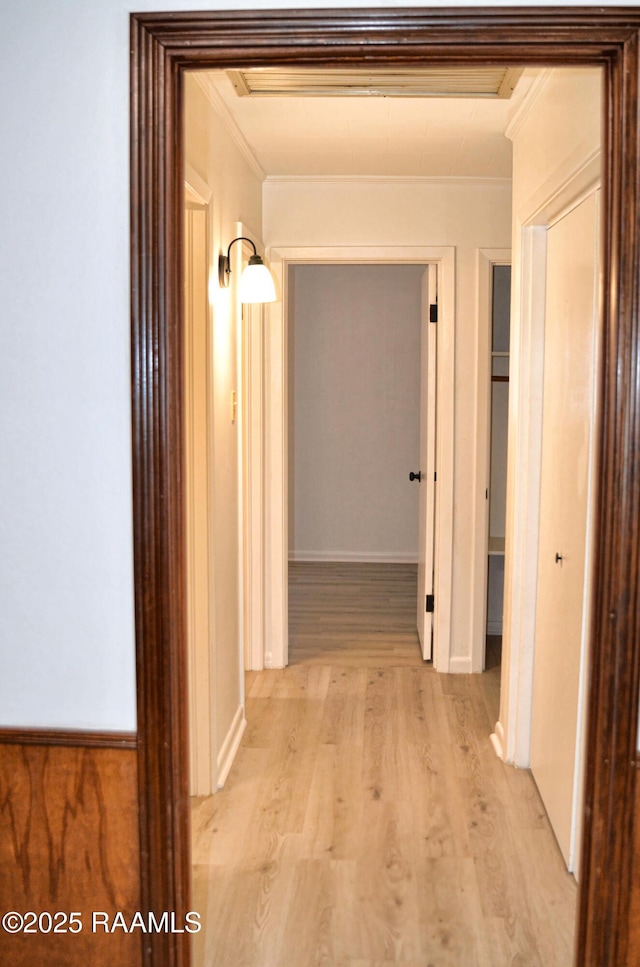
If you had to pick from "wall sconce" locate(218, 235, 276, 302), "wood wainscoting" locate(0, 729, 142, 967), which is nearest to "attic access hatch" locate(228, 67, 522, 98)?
"wall sconce" locate(218, 235, 276, 302)

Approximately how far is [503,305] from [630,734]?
3792mm

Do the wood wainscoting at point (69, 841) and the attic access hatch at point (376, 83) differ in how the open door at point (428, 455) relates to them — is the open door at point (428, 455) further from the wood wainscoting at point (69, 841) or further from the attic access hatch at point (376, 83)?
the wood wainscoting at point (69, 841)

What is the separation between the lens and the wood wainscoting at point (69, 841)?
178 cm

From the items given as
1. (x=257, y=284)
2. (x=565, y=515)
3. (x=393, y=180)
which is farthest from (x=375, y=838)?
(x=393, y=180)

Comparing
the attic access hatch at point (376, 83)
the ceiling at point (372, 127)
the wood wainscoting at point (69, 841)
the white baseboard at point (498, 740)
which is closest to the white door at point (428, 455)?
the ceiling at point (372, 127)

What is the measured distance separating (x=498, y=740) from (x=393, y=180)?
270 cm

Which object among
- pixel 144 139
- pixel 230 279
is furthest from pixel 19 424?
pixel 230 279

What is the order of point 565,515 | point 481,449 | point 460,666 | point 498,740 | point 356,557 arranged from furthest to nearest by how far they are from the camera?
point 356,557
point 460,666
point 481,449
point 498,740
point 565,515

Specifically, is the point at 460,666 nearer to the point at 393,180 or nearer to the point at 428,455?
the point at 428,455

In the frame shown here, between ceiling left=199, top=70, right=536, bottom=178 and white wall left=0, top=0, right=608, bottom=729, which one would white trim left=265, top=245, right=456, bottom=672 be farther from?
white wall left=0, top=0, right=608, bottom=729

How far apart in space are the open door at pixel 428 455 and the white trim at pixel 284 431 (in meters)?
0.06

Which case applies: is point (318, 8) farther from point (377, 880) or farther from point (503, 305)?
point (503, 305)

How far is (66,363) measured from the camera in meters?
1.73

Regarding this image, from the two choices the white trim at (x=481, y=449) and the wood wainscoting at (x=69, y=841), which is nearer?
the wood wainscoting at (x=69, y=841)
